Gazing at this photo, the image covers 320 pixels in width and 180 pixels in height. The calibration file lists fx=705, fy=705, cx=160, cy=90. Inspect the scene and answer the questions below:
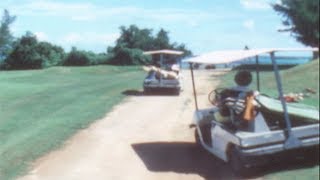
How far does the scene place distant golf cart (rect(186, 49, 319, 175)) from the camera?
1159cm

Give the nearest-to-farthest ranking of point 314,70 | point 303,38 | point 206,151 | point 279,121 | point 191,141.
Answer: point 279,121
point 206,151
point 191,141
point 314,70
point 303,38

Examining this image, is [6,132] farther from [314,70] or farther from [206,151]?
[314,70]

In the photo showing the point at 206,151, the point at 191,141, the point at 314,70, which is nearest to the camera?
A: the point at 206,151

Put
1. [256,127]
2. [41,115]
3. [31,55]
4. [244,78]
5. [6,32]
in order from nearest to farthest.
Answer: [256,127] < [244,78] < [41,115] < [31,55] < [6,32]

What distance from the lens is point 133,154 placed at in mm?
14898

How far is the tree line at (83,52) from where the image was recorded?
67438mm

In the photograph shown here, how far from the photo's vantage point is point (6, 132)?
18484 mm

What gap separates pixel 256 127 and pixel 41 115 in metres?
11.2

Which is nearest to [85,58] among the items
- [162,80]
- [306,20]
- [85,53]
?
[85,53]

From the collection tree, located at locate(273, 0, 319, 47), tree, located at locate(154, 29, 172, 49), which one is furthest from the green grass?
tree, located at locate(154, 29, 172, 49)

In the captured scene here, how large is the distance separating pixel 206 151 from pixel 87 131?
14.1ft

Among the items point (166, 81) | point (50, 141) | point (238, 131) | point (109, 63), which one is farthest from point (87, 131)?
point (109, 63)

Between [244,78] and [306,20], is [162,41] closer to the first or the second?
[306,20]

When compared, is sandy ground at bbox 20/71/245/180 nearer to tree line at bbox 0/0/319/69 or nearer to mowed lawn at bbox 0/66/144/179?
mowed lawn at bbox 0/66/144/179
